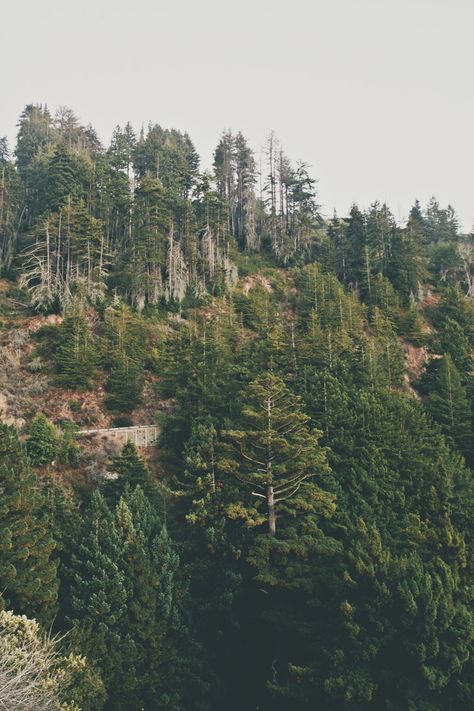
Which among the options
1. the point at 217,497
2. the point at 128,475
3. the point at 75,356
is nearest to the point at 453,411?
the point at 217,497

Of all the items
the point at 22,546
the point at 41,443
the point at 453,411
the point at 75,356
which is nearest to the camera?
the point at 22,546

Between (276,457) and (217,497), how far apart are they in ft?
12.3

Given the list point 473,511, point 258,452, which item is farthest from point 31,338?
point 473,511

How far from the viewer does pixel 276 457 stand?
89.1 feet

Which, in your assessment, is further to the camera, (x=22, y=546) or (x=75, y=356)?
(x=75, y=356)

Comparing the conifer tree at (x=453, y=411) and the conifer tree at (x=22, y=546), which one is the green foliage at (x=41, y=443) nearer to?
the conifer tree at (x=22, y=546)

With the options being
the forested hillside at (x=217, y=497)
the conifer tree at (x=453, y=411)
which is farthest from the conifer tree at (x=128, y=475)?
the conifer tree at (x=453, y=411)

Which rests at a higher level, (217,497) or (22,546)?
A: (217,497)

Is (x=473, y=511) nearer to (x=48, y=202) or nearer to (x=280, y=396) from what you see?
(x=280, y=396)

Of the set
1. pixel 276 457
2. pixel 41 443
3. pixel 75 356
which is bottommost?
pixel 276 457

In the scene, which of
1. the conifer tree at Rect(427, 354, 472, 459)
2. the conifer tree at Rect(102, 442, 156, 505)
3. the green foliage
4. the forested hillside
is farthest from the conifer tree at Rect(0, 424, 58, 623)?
the conifer tree at Rect(427, 354, 472, 459)

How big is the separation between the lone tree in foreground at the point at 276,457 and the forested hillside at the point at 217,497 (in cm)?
13

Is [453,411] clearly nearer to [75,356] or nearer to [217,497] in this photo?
[217,497]

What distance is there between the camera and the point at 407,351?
5888 centimetres
